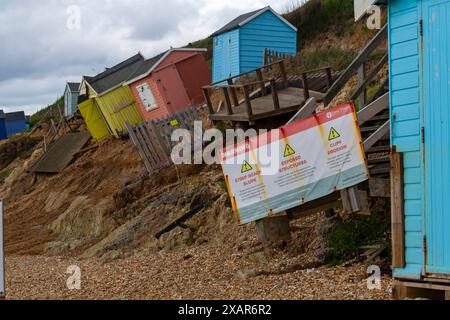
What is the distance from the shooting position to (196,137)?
17.0 meters

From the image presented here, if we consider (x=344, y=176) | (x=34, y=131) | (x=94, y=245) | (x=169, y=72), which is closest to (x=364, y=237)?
(x=344, y=176)

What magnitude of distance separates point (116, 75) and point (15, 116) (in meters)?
44.2

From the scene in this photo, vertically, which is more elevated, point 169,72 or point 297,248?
point 169,72

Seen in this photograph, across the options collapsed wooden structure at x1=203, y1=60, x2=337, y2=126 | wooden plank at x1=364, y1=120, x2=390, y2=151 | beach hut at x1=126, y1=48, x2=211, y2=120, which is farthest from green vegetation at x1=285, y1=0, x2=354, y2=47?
wooden plank at x1=364, y1=120, x2=390, y2=151

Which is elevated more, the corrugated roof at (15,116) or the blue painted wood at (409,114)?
the corrugated roof at (15,116)

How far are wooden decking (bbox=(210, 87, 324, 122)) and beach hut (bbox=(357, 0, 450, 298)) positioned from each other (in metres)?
5.29

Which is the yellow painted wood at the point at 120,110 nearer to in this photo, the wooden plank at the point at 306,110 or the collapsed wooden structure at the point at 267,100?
the collapsed wooden structure at the point at 267,100

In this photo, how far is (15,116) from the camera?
70.4 metres

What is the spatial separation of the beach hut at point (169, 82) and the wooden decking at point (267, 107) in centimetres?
1032

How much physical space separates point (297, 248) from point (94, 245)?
6457 mm

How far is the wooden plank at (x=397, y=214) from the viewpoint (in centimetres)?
788

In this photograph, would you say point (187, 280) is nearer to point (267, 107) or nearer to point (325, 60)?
point (267, 107)

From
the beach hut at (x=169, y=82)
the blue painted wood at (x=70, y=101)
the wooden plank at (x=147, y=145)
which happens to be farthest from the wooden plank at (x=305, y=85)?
the blue painted wood at (x=70, y=101)
